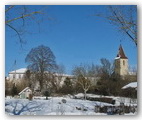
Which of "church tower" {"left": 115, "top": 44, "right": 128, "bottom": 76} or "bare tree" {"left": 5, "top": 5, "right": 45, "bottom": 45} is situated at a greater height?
"bare tree" {"left": 5, "top": 5, "right": 45, "bottom": 45}

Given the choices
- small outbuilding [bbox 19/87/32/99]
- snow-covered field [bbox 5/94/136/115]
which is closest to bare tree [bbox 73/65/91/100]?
snow-covered field [bbox 5/94/136/115]

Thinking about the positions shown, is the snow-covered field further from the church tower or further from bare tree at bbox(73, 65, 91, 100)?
the church tower

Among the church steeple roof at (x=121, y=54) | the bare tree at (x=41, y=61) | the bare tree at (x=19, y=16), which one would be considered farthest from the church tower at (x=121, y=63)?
the bare tree at (x=19, y=16)

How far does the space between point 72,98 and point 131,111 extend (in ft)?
2.65

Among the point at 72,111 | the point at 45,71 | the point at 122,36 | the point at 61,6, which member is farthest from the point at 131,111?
the point at 61,6

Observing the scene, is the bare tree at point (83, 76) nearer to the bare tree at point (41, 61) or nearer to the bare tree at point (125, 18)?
the bare tree at point (41, 61)

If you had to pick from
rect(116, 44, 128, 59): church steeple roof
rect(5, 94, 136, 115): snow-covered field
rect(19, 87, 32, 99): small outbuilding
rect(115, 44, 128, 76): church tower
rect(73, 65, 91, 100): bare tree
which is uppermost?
rect(116, 44, 128, 59): church steeple roof

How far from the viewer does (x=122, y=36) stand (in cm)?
362

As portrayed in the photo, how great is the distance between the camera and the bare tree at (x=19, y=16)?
3.58 m

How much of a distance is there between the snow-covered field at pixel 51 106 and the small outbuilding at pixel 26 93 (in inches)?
2.2

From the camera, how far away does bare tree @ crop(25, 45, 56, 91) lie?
352cm

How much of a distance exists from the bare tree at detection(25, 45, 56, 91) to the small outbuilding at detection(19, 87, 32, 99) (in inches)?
6.7

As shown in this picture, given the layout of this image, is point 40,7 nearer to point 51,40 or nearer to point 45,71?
point 51,40

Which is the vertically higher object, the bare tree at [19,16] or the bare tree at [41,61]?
the bare tree at [19,16]
